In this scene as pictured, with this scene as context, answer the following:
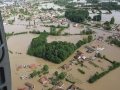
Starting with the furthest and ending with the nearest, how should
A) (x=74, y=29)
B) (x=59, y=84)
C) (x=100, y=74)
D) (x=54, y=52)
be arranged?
(x=74, y=29)
(x=54, y=52)
(x=100, y=74)
(x=59, y=84)

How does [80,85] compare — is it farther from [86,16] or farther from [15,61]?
[86,16]

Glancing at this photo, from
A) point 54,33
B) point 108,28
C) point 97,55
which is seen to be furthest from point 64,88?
point 108,28

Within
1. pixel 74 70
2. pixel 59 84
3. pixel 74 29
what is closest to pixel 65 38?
pixel 74 29

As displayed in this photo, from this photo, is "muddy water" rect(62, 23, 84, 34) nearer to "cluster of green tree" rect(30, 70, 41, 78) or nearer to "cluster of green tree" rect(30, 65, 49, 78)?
"cluster of green tree" rect(30, 65, 49, 78)

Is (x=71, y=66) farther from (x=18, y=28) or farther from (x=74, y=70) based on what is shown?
(x=18, y=28)

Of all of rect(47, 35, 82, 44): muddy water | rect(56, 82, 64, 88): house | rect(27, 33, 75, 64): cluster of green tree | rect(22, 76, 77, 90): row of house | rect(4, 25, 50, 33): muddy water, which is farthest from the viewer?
rect(4, 25, 50, 33): muddy water

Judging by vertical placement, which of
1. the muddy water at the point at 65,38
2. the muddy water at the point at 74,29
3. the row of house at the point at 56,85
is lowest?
the row of house at the point at 56,85

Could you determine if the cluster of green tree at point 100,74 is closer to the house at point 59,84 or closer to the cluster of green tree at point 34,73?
the house at point 59,84

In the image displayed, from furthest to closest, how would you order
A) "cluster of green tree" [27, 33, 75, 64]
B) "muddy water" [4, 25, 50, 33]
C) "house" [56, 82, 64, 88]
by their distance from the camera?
"muddy water" [4, 25, 50, 33] < "cluster of green tree" [27, 33, 75, 64] < "house" [56, 82, 64, 88]

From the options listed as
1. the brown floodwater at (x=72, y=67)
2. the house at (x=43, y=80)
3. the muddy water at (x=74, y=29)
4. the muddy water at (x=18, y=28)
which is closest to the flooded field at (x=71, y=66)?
the brown floodwater at (x=72, y=67)

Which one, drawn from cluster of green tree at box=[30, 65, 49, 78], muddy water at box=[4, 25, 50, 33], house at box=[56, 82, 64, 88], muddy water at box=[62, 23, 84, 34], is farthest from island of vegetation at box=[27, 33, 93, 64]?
muddy water at box=[4, 25, 50, 33]

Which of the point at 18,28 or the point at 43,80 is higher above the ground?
the point at 18,28
